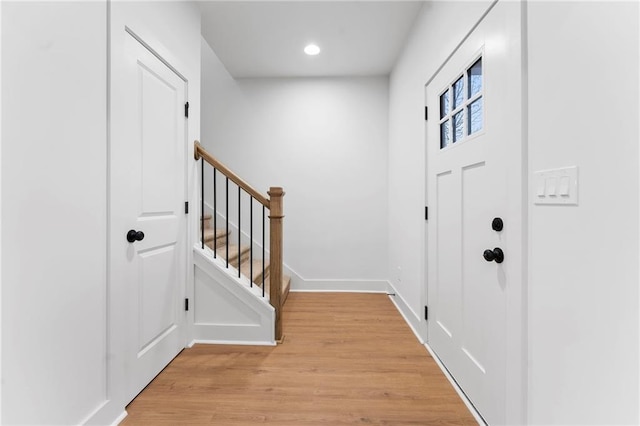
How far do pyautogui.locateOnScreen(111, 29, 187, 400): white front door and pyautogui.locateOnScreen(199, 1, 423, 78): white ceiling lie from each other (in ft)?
2.86

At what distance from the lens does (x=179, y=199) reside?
200 centimetres

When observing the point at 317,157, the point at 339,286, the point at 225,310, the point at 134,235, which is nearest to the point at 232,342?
the point at 225,310

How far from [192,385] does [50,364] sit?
80cm

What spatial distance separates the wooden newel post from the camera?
2148mm

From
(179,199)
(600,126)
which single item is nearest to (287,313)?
(179,199)

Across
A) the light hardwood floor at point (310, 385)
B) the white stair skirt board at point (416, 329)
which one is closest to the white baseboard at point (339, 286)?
the white stair skirt board at point (416, 329)

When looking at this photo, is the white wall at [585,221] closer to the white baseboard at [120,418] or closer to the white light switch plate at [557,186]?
the white light switch plate at [557,186]

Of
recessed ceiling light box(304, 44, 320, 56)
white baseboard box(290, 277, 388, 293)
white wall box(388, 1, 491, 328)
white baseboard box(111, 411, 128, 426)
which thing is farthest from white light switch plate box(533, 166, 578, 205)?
white baseboard box(290, 277, 388, 293)

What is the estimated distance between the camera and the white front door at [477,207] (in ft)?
3.88

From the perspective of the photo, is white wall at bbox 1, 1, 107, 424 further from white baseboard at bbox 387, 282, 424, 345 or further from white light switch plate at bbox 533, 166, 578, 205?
white baseboard at bbox 387, 282, 424, 345

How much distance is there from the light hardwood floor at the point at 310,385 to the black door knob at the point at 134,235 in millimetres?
866

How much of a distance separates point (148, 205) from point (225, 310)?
976 millimetres

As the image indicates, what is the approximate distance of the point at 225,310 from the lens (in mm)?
2168

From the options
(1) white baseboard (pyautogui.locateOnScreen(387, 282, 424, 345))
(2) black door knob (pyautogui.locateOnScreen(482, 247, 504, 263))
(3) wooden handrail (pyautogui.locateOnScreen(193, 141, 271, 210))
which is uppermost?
(3) wooden handrail (pyautogui.locateOnScreen(193, 141, 271, 210))
